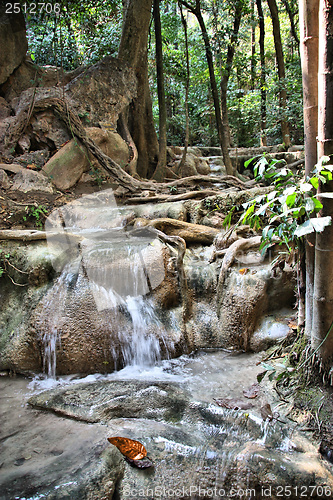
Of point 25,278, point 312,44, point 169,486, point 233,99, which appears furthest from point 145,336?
point 233,99

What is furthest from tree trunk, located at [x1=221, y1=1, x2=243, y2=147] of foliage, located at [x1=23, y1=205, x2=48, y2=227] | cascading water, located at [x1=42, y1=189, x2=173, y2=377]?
cascading water, located at [x1=42, y1=189, x2=173, y2=377]

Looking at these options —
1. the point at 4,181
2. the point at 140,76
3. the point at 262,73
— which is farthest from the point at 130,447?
the point at 262,73

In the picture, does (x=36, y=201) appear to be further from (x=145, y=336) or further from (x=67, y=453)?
(x=67, y=453)

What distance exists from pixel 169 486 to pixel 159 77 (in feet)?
29.0

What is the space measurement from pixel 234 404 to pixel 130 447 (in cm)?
100

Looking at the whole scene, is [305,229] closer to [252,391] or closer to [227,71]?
[252,391]

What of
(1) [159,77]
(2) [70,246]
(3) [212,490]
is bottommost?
(3) [212,490]

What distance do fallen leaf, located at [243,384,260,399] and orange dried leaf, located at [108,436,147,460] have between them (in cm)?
109

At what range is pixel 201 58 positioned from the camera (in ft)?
45.7

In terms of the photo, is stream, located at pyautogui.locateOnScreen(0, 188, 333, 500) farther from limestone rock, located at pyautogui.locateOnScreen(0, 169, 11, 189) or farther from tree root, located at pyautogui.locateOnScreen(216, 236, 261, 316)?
limestone rock, located at pyautogui.locateOnScreen(0, 169, 11, 189)

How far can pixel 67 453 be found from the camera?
2.45m

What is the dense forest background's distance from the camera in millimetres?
9312

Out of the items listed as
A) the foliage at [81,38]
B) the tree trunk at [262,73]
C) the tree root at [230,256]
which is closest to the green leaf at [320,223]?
the tree root at [230,256]

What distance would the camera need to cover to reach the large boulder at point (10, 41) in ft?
25.6
